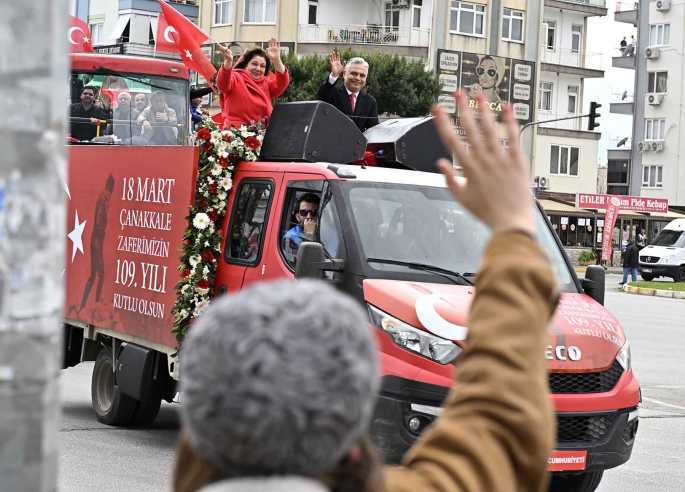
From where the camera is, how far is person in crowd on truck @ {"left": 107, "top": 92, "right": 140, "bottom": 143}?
53.9 feet

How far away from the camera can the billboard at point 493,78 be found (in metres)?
58.8

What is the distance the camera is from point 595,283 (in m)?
8.23

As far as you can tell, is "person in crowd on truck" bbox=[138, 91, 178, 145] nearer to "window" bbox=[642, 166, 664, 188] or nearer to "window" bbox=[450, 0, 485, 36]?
"window" bbox=[450, 0, 485, 36]

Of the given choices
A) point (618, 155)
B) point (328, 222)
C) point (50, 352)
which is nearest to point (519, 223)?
point (50, 352)

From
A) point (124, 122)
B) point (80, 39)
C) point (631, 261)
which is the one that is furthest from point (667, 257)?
point (124, 122)

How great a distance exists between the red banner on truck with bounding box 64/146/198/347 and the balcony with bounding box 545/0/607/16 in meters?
60.1

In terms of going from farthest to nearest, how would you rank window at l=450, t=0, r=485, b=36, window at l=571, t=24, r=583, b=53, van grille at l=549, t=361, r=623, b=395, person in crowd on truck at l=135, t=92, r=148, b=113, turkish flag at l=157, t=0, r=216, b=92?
window at l=571, t=24, r=583, b=53 < window at l=450, t=0, r=485, b=36 < person in crowd on truck at l=135, t=92, r=148, b=113 < turkish flag at l=157, t=0, r=216, b=92 < van grille at l=549, t=361, r=623, b=395

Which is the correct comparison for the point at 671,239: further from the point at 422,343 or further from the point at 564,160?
the point at 422,343

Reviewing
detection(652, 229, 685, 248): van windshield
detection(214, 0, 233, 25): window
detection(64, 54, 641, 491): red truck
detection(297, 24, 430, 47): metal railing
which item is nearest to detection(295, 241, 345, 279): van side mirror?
detection(64, 54, 641, 491): red truck

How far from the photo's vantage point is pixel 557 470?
708 centimetres

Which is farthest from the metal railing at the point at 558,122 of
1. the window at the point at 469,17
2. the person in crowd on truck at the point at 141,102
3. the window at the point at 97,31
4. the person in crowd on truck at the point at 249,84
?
the person in crowd on truck at the point at 249,84

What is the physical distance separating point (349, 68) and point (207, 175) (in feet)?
6.62

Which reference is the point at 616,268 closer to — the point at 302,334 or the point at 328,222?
the point at 328,222

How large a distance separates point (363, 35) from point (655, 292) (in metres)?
26.1
